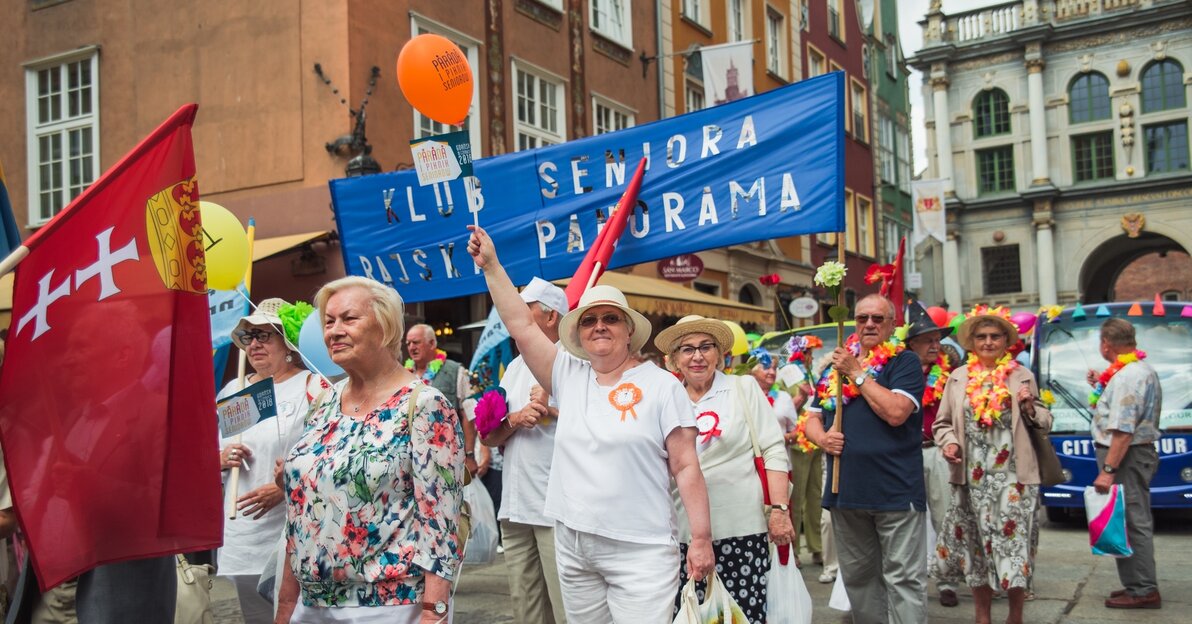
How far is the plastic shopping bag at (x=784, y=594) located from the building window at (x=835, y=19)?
2797cm

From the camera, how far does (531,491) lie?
5.12 meters

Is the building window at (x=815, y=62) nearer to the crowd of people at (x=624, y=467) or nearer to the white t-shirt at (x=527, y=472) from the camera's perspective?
the crowd of people at (x=624, y=467)

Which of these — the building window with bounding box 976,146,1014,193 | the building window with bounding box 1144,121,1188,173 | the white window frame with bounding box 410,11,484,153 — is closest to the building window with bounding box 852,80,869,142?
the building window with bounding box 976,146,1014,193

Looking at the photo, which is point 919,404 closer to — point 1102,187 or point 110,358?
point 110,358

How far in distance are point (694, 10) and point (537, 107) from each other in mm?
7444

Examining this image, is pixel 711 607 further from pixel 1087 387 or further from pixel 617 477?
pixel 1087 387

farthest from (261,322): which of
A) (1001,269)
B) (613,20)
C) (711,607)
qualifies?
(1001,269)

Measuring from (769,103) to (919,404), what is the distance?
215 cm

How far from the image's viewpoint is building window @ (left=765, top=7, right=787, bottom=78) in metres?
26.5

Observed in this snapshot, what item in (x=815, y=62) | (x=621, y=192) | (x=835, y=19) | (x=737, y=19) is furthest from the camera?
(x=835, y=19)

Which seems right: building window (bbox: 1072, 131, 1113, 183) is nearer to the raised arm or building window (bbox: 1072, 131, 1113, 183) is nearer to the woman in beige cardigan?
the woman in beige cardigan

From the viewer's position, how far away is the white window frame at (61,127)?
15.5m

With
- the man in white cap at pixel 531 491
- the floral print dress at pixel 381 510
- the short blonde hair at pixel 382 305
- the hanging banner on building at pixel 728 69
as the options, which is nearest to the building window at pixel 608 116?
the hanging banner on building at pixel 728 69

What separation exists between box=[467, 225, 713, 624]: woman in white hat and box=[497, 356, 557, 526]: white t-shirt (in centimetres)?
91
